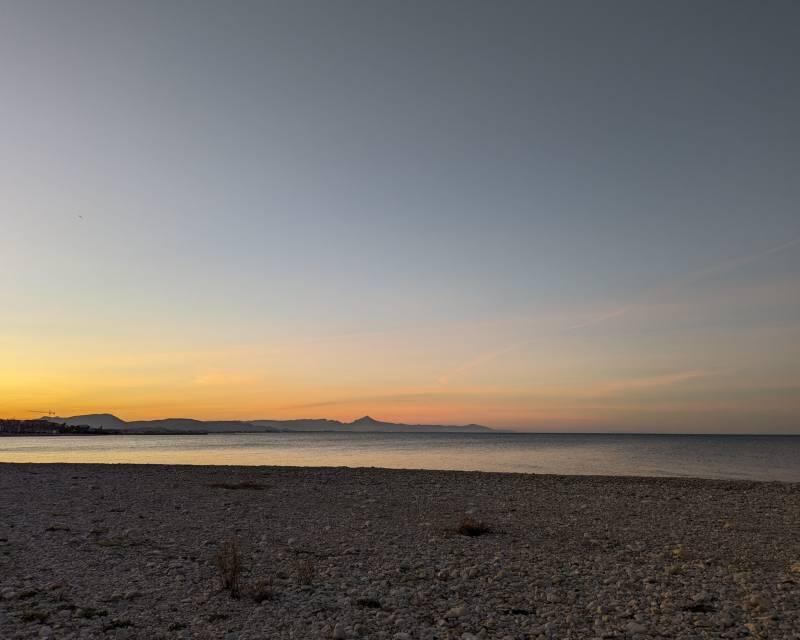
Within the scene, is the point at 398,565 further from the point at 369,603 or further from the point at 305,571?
the point at 369,603

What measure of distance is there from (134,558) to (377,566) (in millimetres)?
4960

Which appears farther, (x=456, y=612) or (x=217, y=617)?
(x=456, y=612)

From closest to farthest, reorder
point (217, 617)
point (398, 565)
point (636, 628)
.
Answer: point (636, 628) < point (217, 617) < point (398, 565)

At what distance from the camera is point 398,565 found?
11.4 metres

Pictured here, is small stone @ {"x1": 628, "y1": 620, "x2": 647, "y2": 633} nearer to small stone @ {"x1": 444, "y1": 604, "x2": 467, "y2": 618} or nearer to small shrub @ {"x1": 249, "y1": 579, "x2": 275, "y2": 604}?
small stone @ {"x1": 444, "y1": 604, "x2": 467, "y2": 618}

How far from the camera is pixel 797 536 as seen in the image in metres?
15.2

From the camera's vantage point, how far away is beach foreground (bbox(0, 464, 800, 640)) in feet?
26.7

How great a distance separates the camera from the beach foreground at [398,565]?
26.7 ft

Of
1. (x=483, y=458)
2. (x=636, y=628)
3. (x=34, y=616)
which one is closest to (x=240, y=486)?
(x=34, y=616)

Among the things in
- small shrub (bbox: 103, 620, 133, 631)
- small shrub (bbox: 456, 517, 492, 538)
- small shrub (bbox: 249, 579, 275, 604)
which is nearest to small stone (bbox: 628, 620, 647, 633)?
small shrub (bbox: 249, 579, 275, 604)

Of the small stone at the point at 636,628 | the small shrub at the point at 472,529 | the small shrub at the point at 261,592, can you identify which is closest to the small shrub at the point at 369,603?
the small shrub at the point at 261,592

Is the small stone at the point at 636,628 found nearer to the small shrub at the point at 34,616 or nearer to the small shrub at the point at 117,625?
the small shrub at the point at 117,625

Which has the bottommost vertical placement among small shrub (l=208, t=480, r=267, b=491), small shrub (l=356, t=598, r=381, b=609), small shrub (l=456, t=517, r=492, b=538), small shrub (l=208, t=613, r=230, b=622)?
small shrub (l=208, t=480, r=267, b=491)

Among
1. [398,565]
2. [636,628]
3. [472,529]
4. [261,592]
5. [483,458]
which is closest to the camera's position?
[636,628]
